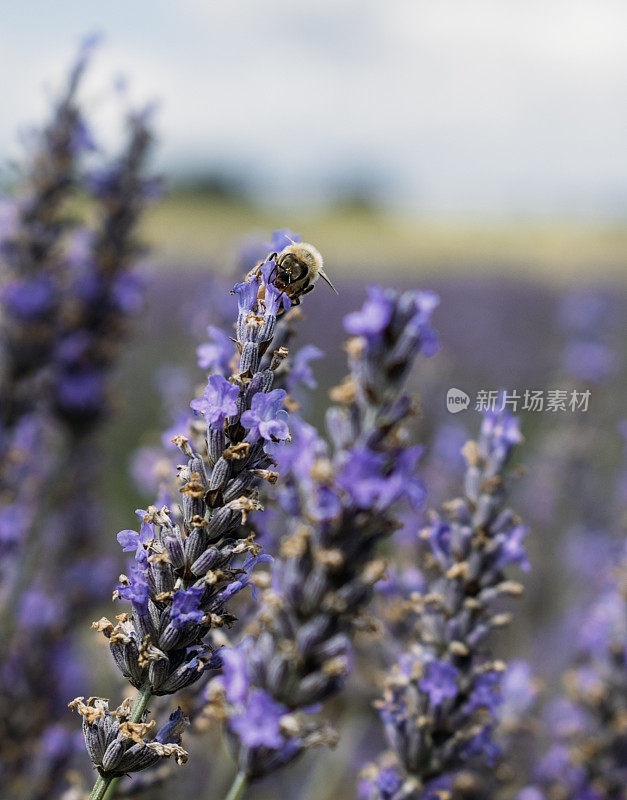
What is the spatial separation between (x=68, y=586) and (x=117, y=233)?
4.97 ft

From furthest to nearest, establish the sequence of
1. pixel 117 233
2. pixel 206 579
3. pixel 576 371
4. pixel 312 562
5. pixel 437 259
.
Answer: pixel 437 259, pixel 576 371, pixel 117 233, pixel 312 562, pixel 206 579

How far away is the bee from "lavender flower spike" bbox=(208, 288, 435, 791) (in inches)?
4.5

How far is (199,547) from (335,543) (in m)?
0.35

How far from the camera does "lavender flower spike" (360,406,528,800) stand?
67.5 inches

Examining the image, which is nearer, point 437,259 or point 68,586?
point 68,586

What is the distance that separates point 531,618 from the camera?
536cm

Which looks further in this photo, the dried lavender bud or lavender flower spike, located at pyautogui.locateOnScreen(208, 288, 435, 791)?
lavender flower spike, located at pyautogui.locateOnScreen(208, 288, 435, 791)

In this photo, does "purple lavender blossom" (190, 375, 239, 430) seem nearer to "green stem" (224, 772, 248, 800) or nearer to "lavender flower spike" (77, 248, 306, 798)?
"lavender flower spike" (77, 248, 306, 798)

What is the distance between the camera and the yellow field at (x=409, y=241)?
842 inches

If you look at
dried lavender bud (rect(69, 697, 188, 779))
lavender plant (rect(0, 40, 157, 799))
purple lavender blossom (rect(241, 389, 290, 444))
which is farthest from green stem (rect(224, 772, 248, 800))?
lavender plant (rect(0, 40, 157, 799))

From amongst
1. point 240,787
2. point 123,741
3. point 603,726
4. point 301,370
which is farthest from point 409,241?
point 123,741

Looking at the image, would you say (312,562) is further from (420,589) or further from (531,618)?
(531,618)

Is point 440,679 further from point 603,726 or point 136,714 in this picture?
point 603,726

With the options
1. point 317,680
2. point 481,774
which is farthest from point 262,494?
point 481,774
